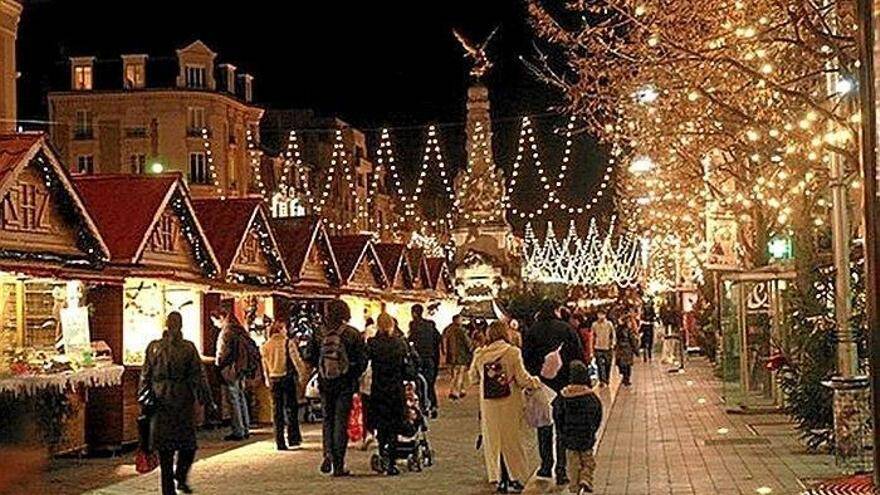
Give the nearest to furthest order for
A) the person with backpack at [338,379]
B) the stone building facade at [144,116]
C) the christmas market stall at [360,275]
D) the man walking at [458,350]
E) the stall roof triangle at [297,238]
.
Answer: the person with backpack at [338,379] → the man walking at [458,350] → the stall roof triangle at [297,238] → the christmas market stall at [360,275] → the stone building facade at [144,116]

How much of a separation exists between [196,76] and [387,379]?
188 feet

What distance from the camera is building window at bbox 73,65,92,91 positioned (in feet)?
237

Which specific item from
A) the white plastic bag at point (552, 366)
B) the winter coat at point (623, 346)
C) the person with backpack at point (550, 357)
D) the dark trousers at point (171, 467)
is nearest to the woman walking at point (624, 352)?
the winter coat at point (623, 346)

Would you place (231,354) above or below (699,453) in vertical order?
above

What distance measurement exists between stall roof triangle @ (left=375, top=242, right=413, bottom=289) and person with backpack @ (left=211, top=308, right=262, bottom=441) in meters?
21.9

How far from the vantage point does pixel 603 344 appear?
37688 mm

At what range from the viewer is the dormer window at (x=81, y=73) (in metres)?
72.4

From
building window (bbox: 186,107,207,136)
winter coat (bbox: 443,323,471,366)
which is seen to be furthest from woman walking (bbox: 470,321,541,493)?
building window (bbox: 186,107,207,136)

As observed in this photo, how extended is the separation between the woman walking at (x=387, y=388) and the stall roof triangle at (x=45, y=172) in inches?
206

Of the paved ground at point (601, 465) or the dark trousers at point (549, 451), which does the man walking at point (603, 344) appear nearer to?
the paved ground at point (601, 465)

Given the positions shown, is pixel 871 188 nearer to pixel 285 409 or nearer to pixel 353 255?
pixel 285 409

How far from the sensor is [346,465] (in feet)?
68.2

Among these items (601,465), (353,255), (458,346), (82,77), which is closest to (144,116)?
(82,77)

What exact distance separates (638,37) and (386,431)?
5727mm
